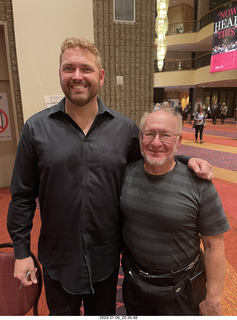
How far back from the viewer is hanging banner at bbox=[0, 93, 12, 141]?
13.8 ft

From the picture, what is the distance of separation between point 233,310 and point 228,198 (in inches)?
96.2

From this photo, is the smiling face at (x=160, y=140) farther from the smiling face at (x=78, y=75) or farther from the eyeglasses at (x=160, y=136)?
the smiling face at (x=78, y=75)

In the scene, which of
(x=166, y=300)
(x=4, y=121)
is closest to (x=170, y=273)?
(x=166, y=300)

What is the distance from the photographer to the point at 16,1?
11.3 feet

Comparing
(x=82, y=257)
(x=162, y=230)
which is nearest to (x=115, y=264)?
(x=82, y=257)

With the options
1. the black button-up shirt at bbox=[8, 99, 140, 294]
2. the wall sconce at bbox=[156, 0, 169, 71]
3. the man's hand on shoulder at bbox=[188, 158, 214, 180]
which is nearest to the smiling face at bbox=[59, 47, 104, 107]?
the black button-up shirt at bbox=[8, 99, 140, 294]

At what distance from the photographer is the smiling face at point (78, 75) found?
44.9 inches

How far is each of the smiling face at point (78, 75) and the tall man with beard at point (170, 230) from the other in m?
0.34

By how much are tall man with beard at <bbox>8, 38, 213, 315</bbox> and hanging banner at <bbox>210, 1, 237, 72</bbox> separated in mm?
12374

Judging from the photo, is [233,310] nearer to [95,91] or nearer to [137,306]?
[137,306]

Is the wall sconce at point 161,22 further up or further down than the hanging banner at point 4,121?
further up

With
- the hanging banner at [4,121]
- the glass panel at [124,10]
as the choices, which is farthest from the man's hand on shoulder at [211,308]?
the hanging banner at [4,121]

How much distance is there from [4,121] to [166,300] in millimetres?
4110

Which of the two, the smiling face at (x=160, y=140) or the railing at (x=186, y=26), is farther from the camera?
the railing at (x=186, y=26)
